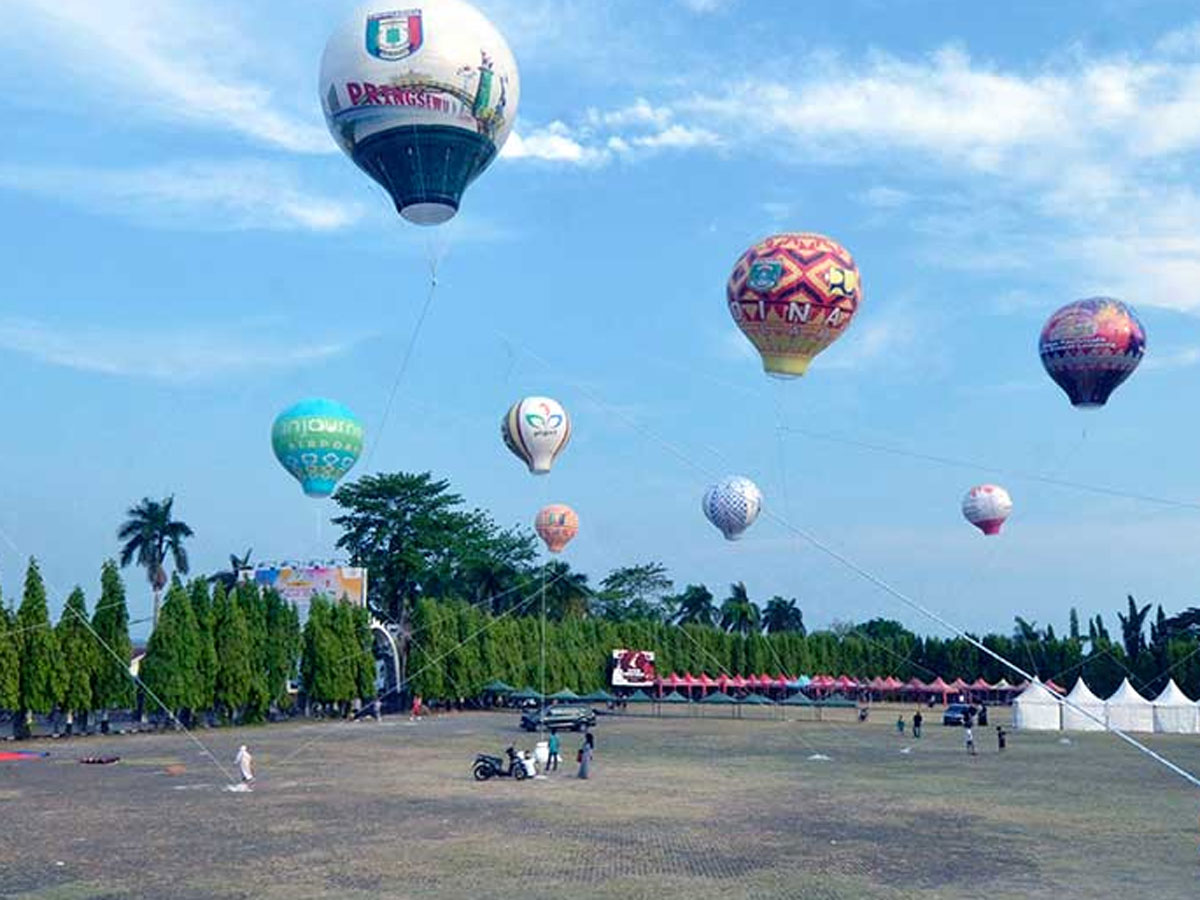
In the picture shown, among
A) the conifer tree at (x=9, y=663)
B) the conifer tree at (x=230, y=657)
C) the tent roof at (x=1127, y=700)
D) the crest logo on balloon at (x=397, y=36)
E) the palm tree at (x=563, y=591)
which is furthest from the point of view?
the palm tree at (x=563, y=591)

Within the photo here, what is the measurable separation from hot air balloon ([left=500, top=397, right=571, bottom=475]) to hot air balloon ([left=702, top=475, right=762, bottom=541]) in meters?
19.7

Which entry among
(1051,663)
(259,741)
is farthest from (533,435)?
(1051,663)

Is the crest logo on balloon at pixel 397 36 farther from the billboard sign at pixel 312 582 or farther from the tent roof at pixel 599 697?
the tent roof at pixel 599 697

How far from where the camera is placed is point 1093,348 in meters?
54.1

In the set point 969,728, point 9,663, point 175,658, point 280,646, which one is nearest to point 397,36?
point 969,728

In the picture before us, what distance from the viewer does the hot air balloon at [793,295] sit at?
128ft

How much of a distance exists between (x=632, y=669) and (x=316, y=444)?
1282 inches

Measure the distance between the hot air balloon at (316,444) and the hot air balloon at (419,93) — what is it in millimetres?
34019

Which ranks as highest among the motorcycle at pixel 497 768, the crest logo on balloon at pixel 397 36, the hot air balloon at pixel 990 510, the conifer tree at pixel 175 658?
the crest logo on balloon at pixel 397 36

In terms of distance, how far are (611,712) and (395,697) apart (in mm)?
13674

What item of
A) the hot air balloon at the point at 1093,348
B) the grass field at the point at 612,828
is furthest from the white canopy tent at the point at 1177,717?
the grass field at the point at 612,828

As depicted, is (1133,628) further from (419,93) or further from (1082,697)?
(419,93)

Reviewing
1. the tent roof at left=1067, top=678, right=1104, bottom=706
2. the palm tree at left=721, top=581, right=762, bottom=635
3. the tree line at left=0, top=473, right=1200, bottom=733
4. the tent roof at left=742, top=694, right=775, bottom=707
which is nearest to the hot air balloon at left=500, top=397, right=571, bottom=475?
the tree line at left=0, top=473, right=1200, bottom=733

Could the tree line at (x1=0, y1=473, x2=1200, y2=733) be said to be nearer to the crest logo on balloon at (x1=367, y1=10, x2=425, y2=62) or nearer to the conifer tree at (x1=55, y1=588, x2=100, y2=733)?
the conifer tree at (x1=55, y1=588, x2=100, y2=733)
